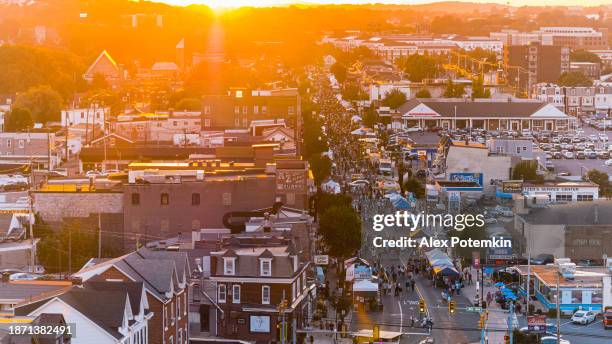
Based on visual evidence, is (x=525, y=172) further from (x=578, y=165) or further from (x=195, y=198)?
(x=195, y=198)

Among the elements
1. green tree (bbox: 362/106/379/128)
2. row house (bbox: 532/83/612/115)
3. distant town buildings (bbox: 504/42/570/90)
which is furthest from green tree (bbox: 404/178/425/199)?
distant town buildings (bbox: 504/42/570/90)

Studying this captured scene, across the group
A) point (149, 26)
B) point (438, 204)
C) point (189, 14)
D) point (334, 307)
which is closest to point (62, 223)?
point (334, 307)

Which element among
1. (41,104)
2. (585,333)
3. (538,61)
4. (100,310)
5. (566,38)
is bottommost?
(585,333)

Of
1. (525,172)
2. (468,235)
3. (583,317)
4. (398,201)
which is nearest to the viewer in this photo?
(583,317)

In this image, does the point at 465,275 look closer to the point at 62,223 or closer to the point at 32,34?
the point at 62,223

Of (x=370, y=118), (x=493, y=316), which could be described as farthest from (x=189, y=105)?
(x=493, y=316)

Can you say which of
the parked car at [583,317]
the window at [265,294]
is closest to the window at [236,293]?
the window at [265,294]
